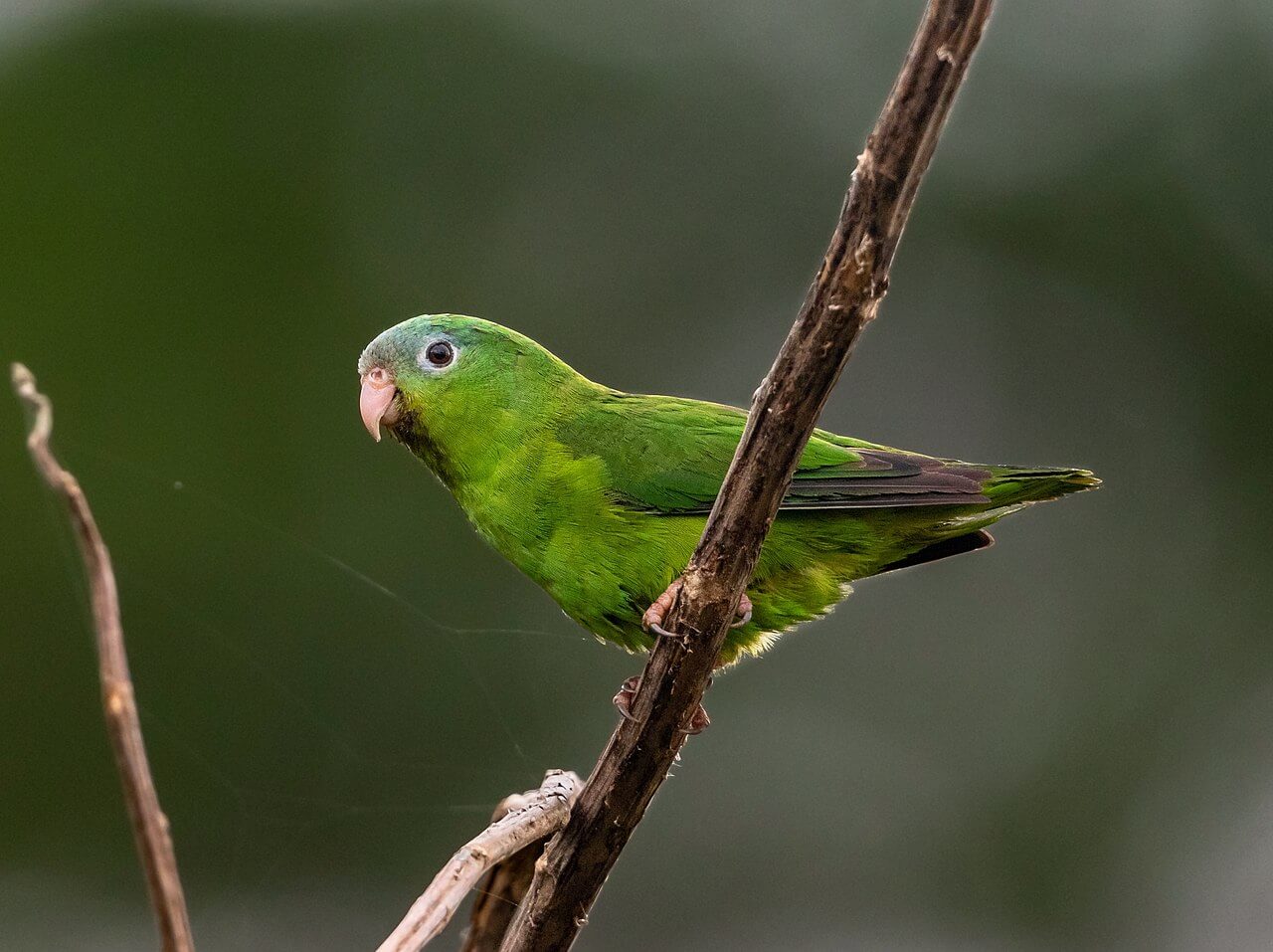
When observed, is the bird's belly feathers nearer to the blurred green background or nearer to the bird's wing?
the bird's wing

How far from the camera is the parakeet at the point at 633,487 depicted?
3.91 metres

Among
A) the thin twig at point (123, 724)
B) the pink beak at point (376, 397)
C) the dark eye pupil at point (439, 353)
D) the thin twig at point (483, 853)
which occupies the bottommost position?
the thin twig at point (483, 853)

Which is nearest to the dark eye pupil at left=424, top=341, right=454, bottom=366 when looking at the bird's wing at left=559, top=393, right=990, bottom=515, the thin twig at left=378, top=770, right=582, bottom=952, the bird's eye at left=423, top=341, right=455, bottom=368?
the bird's eye at left=423, top=341, right=455, bottom=368

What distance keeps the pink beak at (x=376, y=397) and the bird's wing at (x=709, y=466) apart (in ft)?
2.23

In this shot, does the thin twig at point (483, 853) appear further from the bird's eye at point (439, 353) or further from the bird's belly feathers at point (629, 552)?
the bird's eye at point (439, 353)

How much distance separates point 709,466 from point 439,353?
3.78 ft

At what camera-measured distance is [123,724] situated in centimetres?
143

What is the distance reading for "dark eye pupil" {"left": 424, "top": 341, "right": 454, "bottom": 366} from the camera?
4.39 meters

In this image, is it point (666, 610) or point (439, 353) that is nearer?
point (666, 610)

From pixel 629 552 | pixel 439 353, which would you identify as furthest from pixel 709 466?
pixel 439 353

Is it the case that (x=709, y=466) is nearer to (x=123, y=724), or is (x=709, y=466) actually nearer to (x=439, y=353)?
(x=439, y=353)

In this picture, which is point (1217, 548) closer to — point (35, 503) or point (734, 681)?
point (734, 681)

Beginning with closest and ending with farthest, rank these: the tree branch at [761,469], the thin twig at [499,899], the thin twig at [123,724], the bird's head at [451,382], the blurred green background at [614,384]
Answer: the thin twig at [123,724]
the tree branch at [761,469]
the thin twig at [499,899]
the bird's head at [451,382]
the blurred green background at [614,384]

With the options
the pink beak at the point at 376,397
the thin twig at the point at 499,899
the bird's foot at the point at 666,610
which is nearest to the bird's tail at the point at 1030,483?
the bird's foot at the point at 666,610
